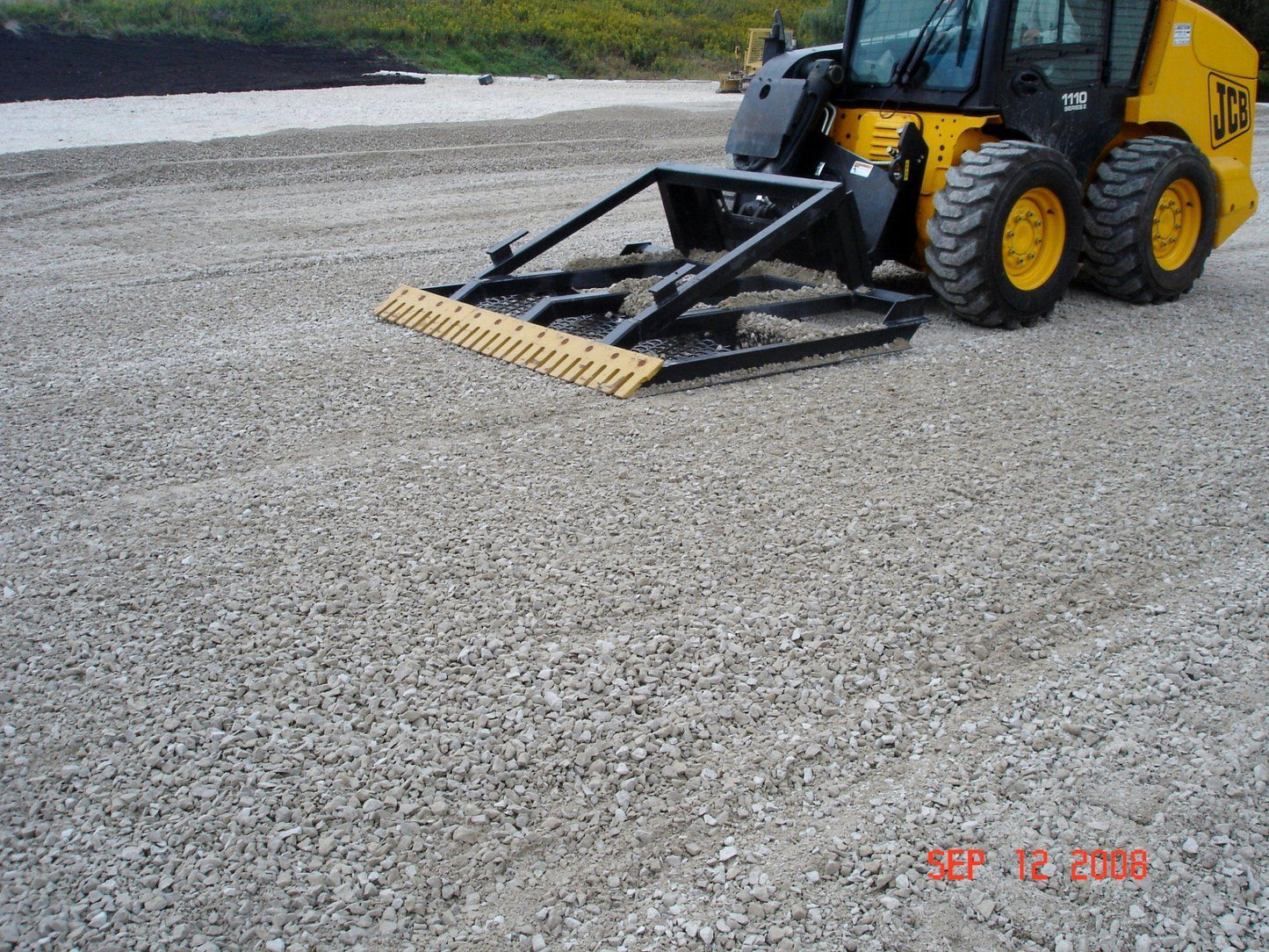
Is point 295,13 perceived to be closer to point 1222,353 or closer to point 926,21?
point 926,21

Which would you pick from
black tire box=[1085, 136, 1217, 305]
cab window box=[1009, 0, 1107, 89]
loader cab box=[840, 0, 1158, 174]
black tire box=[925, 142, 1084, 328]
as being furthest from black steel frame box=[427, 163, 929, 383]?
cab window box=[1009, 0, 1107, 89]

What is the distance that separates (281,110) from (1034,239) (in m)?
12.6

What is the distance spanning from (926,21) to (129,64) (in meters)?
16.7

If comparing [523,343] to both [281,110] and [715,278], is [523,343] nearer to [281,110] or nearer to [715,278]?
[715,278]

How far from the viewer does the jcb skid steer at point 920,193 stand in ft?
18.5

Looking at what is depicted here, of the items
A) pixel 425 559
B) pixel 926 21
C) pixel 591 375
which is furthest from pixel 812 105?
pixel 425 559

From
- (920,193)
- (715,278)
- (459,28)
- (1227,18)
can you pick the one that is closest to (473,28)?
(459,28)

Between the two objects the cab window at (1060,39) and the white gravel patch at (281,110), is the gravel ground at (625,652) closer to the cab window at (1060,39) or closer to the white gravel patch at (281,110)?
the cab window at (1060,39)

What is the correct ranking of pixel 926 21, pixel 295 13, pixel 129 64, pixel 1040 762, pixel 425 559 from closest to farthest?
pixel 1040 762, pixel 425 559, pixel 926 21, pixel 129 64, pixel 295 13

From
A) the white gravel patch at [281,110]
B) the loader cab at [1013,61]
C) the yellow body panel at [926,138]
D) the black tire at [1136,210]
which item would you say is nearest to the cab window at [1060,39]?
the loader cab at [1013,61]

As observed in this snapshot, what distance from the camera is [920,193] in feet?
20.4

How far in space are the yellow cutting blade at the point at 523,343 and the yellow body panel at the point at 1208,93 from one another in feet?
13.5

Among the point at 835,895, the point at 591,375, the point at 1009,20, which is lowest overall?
the point at 835,895

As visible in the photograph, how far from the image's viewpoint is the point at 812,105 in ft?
21.0
